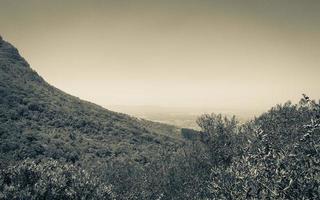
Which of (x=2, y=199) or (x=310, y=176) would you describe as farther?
(x=2, y=199)

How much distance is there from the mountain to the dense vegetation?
0.38 metres

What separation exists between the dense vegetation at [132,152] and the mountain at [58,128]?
0.38 metres

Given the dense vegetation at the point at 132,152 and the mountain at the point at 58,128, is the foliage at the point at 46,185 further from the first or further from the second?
the mountain at the point at 58,128

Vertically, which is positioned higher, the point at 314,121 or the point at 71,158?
the point at 314,121

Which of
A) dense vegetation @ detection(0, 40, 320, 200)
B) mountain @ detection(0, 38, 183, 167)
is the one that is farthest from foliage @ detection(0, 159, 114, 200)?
mountain @ detection(0, 38, 183, 167)

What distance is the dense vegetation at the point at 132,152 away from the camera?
35781 millimetres

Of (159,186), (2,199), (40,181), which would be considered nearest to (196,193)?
(159,186)

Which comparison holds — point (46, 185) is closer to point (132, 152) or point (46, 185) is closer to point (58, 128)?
point (132, 152)

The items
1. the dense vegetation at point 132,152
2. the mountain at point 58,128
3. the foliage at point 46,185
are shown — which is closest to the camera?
the dense vegetation at point 132,152

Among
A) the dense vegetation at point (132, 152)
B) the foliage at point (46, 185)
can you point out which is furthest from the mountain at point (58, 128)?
the foliage at point (46, 185)

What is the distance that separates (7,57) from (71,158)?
96.9 metres

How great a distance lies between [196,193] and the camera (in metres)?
58.7

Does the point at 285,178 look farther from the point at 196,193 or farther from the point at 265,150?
the point at 196,193

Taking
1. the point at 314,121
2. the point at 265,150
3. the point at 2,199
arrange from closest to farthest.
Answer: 1. the point at 314,121
2. the point at 265,150
3. the point at 2,199
